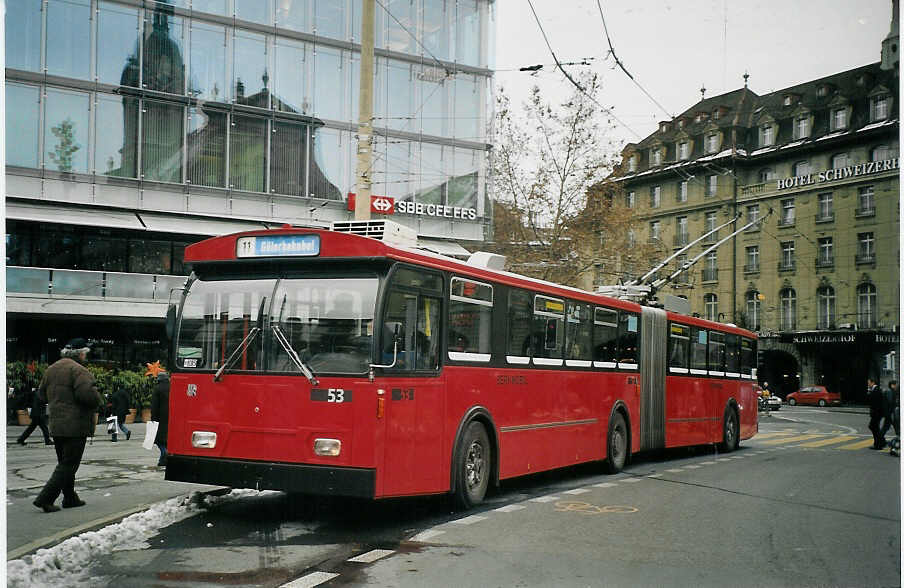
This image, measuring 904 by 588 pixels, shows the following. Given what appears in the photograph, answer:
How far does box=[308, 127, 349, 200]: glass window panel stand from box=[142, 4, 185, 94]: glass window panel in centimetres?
442

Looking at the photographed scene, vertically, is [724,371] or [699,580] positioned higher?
[724,371]

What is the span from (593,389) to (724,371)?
7.03 metres

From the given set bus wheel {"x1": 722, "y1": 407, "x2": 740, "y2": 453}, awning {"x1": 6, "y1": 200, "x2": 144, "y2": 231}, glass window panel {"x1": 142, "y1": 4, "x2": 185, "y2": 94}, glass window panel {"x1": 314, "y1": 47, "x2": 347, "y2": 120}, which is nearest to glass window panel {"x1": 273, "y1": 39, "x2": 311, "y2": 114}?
glass window panel {"x1": 314, "y1": 47, "x2": 347, "y2": 120}

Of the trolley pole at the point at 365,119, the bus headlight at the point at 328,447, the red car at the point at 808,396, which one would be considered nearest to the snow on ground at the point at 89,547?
the bus headlight at the point at 328,447

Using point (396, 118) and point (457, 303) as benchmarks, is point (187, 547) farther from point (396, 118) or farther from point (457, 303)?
point (396, 118)

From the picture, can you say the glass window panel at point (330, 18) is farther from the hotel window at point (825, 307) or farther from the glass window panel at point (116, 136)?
the hotel window at point (825, 307)

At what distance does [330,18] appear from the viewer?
1110 inches

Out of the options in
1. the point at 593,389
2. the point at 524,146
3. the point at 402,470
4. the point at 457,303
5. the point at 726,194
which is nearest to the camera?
the point at 402,470

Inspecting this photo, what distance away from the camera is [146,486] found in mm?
11992

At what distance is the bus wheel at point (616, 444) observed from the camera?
1478 centimetres

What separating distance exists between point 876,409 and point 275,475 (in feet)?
55.4

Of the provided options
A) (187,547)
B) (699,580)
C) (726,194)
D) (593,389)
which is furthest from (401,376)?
(726,194)

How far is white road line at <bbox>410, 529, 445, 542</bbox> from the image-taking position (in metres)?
8.49

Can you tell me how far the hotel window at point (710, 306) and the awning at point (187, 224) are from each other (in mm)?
12738
